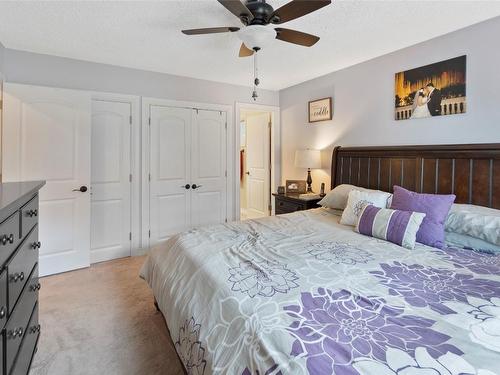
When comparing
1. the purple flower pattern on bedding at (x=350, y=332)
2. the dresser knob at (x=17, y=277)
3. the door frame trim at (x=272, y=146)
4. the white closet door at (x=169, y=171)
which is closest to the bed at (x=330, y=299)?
the purple flower pattern on bedding at (x=350, y=332)

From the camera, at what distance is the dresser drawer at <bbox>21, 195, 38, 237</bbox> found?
1.34 m

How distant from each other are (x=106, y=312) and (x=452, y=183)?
3.13m

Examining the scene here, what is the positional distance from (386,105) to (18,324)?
347 cm

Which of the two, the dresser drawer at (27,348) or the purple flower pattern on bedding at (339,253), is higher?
the purple flower pattern on bedding at (339,253)

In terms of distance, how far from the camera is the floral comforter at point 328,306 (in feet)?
2.87

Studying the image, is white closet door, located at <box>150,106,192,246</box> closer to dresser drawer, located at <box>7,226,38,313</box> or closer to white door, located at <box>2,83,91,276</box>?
white door, located at <box>2,83,91,276</box>

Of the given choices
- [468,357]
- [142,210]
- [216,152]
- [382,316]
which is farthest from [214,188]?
[468,357]

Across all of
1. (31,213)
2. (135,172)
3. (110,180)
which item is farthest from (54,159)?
(31,213)

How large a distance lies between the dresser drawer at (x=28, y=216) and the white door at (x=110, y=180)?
1.84 m

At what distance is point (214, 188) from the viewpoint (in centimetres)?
422

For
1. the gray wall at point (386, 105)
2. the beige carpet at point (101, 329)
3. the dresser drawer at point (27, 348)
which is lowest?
the beige carpet at point (101, 329)

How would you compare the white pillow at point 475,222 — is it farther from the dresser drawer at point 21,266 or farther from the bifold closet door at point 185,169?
the bifold closet door at point 185,169

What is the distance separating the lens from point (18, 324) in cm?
126

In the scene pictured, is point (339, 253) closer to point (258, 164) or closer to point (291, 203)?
point (291, 203)
